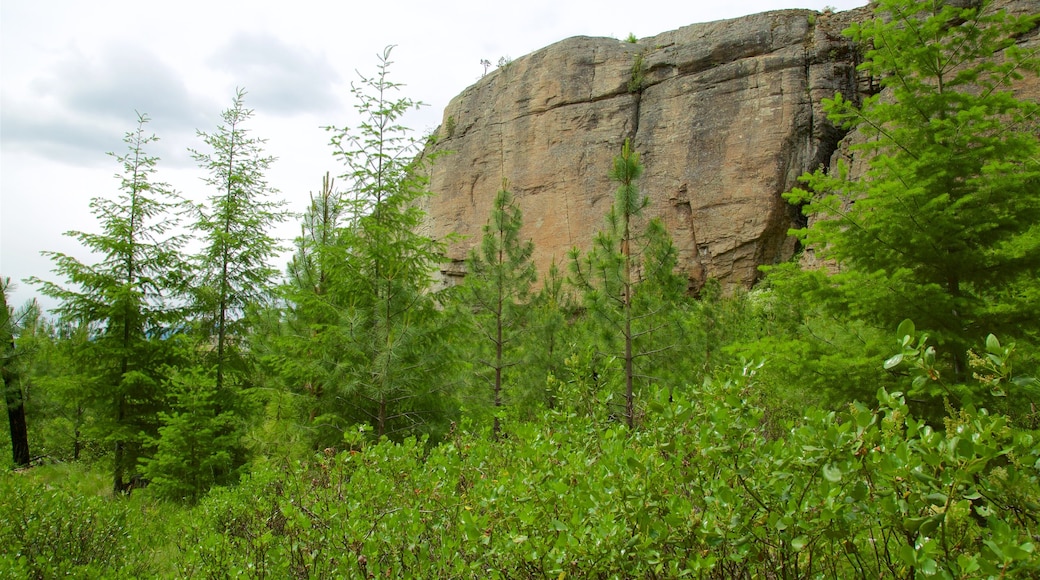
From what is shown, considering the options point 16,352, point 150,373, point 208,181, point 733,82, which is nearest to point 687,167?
point 733,82

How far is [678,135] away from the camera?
22.0 m

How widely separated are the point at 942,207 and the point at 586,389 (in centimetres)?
403

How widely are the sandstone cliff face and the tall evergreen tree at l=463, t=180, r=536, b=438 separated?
25.1 ft

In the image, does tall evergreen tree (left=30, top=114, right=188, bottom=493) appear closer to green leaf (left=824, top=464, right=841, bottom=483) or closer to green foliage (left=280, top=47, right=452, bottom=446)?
green foliage (left=280, top=47, right=452, bottom=446)

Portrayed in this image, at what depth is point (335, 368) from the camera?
23.1 ft

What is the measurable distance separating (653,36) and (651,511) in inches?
1014

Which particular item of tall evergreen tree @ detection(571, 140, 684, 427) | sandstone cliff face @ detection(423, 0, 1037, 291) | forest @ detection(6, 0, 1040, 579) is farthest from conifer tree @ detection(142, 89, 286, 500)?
sandstone cliff face @ detection(423, 0, 1037, 291)

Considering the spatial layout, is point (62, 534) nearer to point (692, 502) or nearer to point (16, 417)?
point (692, 502)

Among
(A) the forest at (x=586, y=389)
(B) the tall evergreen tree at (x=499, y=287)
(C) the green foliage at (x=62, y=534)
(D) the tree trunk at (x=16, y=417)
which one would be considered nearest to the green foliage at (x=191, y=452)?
(A) the forest at (x=586, y=389)

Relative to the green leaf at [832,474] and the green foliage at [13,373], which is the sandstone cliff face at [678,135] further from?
the green leaf at [832,474]

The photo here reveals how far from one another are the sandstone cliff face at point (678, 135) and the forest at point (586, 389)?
836cm

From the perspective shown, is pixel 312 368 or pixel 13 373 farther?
pixel 13 373

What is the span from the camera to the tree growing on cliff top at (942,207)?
16.5 feet

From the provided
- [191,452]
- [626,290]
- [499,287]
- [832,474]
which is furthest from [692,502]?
[499,287]
